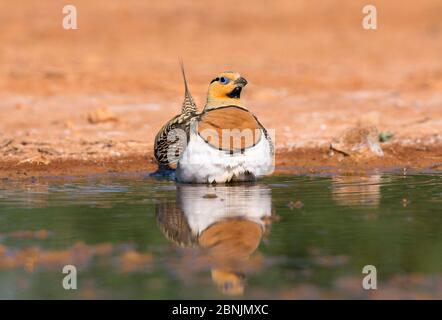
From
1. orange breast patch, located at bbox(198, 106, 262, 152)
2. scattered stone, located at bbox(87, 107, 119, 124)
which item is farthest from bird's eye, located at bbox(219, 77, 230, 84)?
scattered stone, located at bbox(87, 107, 119, 124)

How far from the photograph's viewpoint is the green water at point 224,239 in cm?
Result: 576

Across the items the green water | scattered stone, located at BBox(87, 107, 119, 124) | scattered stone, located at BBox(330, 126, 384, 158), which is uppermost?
scattered stone, located at BBox(87, 107, 119, 124)

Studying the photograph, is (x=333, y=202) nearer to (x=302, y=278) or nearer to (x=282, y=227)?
(x=282, y=227)

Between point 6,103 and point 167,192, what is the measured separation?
7141mm

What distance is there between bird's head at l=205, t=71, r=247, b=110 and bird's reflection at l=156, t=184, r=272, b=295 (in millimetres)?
851

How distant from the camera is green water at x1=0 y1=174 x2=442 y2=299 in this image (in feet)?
18.9

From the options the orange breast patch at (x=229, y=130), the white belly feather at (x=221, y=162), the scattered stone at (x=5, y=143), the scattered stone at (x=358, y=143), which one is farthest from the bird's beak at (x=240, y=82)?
the scattered stone at (x=5, y=143)

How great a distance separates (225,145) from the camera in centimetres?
908

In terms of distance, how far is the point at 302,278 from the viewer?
5875 millimetres

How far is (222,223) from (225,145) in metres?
1.67

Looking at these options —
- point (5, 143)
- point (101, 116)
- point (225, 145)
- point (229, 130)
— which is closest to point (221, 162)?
point (225, 145)

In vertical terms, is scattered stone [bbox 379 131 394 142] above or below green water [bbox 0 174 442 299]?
above

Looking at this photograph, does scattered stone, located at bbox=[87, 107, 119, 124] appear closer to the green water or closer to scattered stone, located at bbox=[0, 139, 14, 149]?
scattered stone, located at bbox=[0, 139, 14, 149]

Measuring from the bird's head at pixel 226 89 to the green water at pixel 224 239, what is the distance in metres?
0.84
